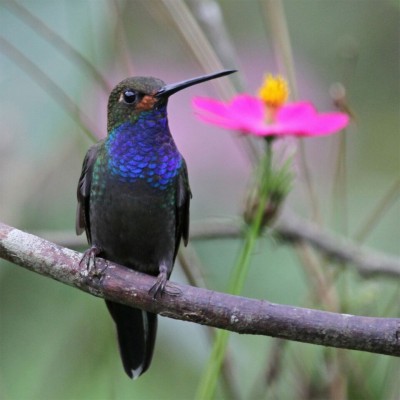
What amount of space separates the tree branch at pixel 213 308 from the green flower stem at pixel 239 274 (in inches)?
3.8

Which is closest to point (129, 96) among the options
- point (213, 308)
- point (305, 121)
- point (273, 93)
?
point (273, 93)

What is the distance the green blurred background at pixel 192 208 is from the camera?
2.49m

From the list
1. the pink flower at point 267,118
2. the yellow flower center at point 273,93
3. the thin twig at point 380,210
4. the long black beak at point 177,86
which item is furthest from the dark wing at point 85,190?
the thin twig at point 380,210

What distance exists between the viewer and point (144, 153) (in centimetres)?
239

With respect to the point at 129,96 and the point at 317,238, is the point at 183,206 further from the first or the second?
the point at 317,238

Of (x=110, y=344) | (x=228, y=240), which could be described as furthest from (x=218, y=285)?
(x=110, y=344)

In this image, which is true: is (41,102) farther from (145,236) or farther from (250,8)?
(250,8)

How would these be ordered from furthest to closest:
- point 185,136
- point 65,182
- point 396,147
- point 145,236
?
point 396,147
point 185,136
point 65,182
point 145,236

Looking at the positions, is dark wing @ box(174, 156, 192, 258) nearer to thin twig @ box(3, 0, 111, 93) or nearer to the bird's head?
the bird's head

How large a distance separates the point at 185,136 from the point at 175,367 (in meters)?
0.88

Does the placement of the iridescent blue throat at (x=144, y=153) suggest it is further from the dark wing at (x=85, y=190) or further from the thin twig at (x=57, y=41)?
the thin twig at (x=57, y=41)

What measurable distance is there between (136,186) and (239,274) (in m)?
0.57

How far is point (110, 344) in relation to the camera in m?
2.56

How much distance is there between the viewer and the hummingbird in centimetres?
238
